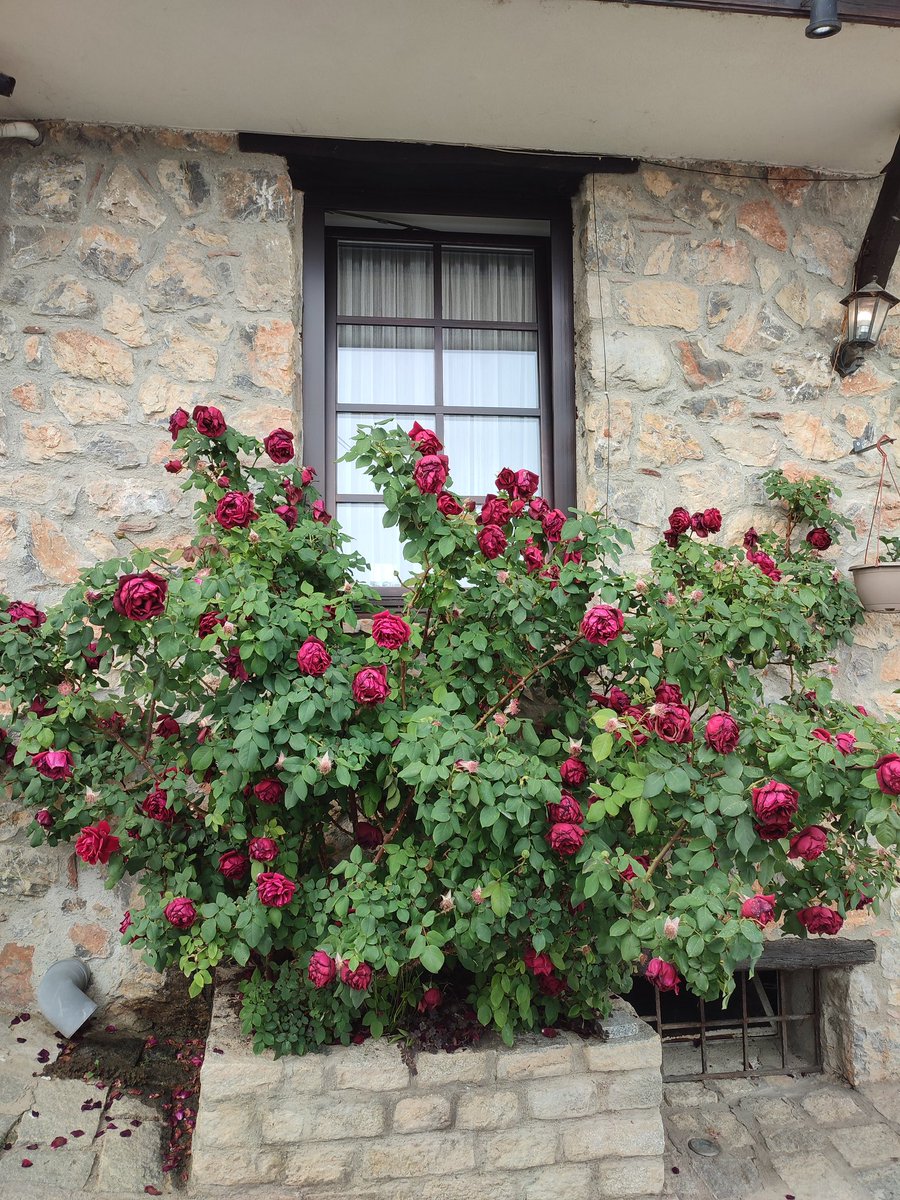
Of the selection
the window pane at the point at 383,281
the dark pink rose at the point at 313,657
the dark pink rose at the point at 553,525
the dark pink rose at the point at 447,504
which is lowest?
the dark pink rose at the point at 313,657

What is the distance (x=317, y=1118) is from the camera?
2045mm

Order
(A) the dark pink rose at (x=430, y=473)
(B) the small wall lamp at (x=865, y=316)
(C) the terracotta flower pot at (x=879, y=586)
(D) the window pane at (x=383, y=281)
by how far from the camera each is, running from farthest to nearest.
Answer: (D) the window pane at (x=383, y=281) → (B) the small wall lamp at (x=865, y=316) → (C) the terracotta flower pot at (x=879, y=586) → (A) the dark pink rose at (x=430, y=473)

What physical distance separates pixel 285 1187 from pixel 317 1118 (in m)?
0.18

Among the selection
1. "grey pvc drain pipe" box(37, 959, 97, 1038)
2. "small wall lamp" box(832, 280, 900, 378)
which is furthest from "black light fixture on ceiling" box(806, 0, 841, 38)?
"grey pvc drain pipe" box(37, 959, 97, 1038)

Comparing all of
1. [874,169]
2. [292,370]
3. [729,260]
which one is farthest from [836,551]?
[292,370]

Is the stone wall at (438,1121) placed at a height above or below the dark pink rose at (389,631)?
below

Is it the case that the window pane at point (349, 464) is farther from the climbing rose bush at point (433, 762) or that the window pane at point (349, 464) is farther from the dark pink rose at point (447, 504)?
the dark pink rose at point (447, 504)

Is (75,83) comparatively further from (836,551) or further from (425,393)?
(836,551)

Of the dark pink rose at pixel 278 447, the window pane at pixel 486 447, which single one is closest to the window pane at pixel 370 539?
the window pane at pixel 486 447

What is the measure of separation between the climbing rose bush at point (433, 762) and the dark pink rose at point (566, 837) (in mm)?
12

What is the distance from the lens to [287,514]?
2348mm

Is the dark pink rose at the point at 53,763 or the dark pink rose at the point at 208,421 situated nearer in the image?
the dark pink rose at the point at 53,763

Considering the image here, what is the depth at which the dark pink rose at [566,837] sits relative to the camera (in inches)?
72.7

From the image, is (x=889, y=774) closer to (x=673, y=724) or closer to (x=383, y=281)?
(x=673, y=724)
